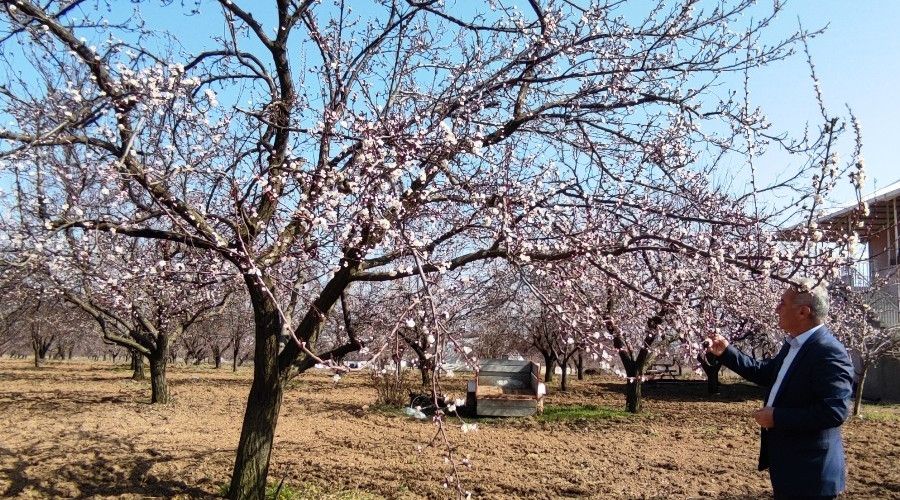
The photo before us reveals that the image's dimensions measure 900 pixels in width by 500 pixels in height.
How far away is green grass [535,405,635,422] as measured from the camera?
1135cm

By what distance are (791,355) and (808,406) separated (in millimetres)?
265

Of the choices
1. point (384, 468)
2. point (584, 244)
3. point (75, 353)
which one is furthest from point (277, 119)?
point (75, 353)

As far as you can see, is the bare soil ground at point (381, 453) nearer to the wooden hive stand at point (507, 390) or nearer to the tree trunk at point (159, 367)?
the tree trunk at point (159, 367)

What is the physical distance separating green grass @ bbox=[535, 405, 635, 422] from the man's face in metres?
8.26

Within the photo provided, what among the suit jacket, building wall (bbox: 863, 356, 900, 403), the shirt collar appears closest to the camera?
the suit jacket

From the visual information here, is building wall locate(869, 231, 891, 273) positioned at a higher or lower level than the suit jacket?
higher

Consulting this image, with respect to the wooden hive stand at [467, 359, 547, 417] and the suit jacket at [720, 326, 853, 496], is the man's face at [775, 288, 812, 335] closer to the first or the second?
the suit jacket at [720, 326, 853, 496]

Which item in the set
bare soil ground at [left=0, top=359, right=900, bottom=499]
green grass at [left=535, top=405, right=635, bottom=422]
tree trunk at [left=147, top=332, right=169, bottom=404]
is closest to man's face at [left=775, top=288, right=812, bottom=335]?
bare soil ground at [left=0, top=359, right=900, bottom=499]

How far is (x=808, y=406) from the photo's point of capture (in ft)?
9.86

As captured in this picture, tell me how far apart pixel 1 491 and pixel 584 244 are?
17.9ft

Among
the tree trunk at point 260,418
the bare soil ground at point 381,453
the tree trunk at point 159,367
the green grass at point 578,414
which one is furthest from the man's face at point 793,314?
the tree trunk at point 159,367

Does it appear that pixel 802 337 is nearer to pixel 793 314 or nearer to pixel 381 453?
pixel 793 314

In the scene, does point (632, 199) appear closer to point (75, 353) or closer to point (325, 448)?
point (325, 448)

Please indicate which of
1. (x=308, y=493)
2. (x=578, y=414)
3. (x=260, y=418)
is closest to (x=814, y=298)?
(x=260, y=418)
